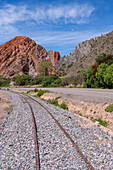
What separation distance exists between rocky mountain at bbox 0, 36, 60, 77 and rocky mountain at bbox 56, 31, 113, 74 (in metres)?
34.6

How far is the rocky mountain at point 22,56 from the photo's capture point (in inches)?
5103

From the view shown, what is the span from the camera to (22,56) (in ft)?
448

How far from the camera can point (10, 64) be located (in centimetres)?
13562

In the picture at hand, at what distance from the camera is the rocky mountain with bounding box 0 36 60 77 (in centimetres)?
12962

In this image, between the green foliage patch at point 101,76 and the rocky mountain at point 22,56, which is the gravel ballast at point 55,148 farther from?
the rocky mountain at point 22,56

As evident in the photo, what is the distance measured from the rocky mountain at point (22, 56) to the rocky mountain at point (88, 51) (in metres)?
34.6

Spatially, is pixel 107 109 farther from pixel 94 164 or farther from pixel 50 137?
pixel 94 164

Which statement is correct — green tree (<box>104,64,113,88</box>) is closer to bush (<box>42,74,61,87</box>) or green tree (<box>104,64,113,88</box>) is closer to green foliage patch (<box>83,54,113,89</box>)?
green foliage patch (<box>83,54,113,89</box>)

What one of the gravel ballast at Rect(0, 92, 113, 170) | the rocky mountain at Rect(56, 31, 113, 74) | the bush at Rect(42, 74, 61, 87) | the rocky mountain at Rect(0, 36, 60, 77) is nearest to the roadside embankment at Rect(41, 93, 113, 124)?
the gravel ballast at Rect(0, 92, 113, 170)

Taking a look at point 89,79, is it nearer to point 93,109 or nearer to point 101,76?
point 101,76

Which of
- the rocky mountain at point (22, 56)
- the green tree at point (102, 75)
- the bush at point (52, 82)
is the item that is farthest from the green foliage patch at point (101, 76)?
the rocky mountain at point (22, 56)

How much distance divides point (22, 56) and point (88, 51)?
223 feet

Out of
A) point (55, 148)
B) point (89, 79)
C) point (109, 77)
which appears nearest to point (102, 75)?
point (109, 77)

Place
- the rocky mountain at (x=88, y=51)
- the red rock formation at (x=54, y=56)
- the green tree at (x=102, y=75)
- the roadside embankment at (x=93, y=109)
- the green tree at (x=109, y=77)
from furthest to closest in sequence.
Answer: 1. the red rock formation at (x=54, y=56)
2. the rocky mountain at (x=88, y=51)
3. the green tree at (x=102, y=75)
4. the green tree at (x=109, y=77)
5. the roadside embankment at (x=93, y=109)
